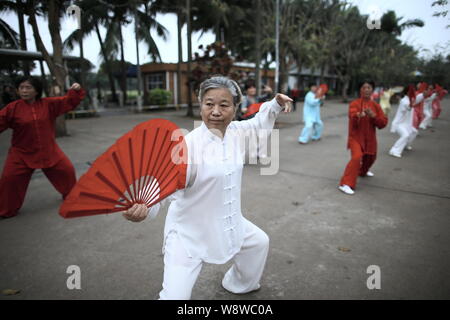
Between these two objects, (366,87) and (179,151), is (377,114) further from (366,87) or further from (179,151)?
(179,151)

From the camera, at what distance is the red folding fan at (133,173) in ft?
3.90

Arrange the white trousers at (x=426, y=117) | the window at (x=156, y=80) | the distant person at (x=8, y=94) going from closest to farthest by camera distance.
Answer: the distant person at (x=8, y=94) < the white trousers at (x=426, y=117) < the window at (x=156, y=80)

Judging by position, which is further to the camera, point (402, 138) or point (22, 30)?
point (22, 30)

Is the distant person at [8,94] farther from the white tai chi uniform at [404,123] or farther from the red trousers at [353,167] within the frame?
the white tai chi uniform at [404,123]

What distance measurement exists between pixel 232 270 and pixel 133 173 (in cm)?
136

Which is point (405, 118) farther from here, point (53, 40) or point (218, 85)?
point (53, 40)

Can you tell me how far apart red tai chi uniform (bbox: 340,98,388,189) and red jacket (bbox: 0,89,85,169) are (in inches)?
154

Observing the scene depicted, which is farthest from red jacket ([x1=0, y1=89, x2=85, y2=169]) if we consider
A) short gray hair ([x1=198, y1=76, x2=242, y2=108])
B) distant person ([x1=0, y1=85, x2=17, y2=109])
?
short gray hair ([x1=198, y1=76, x2=242, y2=108])

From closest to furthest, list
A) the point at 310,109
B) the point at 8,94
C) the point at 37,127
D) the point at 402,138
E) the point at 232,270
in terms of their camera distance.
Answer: the point at 232,270
the point at 37,127
the point at 8,94
the point at 402,138
the point at 310,109

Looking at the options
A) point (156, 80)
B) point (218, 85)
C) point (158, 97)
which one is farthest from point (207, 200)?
point (156, 80)

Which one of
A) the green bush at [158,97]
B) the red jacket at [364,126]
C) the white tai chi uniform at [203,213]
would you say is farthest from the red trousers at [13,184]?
the green bush at [158,97]

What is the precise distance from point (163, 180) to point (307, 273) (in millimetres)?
1727

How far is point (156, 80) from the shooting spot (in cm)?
2220

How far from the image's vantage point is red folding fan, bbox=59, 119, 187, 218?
119 cm
